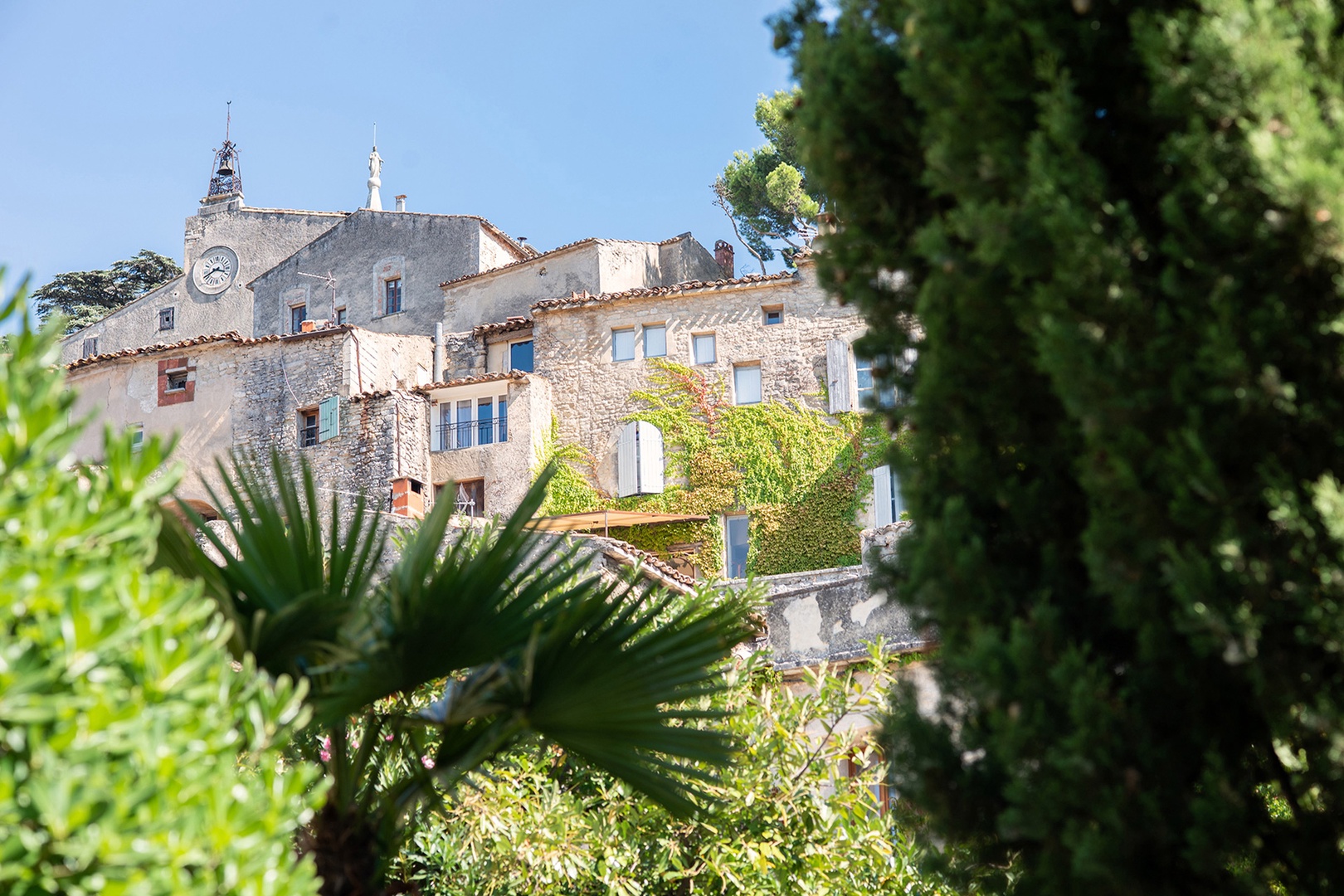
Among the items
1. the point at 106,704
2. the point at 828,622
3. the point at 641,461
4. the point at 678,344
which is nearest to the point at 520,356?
the point at 678,344

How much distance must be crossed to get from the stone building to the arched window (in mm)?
41

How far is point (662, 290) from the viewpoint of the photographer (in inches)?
1174

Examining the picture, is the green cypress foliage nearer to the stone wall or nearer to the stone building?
the stone wall

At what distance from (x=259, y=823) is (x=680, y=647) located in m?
2.60

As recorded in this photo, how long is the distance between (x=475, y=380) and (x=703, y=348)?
5369 millimetres

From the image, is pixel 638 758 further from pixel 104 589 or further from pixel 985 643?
pixel 104 589

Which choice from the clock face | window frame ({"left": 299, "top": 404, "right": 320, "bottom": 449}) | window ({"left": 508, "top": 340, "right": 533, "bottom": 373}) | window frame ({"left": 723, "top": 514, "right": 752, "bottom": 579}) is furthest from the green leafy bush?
the clock face

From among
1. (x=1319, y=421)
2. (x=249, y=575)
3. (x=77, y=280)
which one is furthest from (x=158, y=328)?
(x=1319, y=421)

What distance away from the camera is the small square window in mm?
30156

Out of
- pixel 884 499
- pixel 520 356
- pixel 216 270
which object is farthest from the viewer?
pixel 216 270

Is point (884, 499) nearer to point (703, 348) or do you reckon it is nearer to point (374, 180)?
point (703, 348)

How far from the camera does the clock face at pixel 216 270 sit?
42938 millimetres

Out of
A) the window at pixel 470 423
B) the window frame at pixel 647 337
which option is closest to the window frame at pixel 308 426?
the window at pixel 470 423

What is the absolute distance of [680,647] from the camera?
5723 mm
